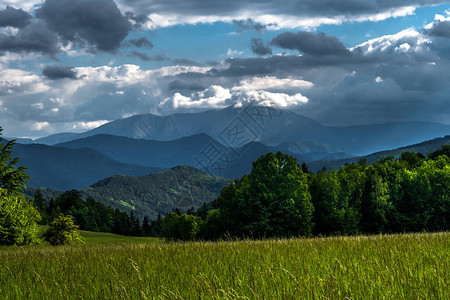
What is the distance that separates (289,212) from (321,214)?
26.6ft

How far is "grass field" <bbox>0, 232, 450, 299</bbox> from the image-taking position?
4930mm

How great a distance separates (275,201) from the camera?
171 ft

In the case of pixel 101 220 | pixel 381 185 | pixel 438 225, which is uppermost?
pixel 381 185

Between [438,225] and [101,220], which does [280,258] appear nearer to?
[438,225]

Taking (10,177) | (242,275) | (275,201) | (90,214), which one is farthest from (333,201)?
(90,214)

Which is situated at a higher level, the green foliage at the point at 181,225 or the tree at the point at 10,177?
the tree at the point at 10,177

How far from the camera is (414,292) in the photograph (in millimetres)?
4883

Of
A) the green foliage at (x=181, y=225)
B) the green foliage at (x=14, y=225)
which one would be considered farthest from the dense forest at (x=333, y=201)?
the green foliage at (x=181, y=225)

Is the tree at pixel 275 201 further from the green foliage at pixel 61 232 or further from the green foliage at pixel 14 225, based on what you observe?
the green foliage at pixel 14 225

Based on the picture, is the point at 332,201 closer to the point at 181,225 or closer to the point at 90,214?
the point at 181,225

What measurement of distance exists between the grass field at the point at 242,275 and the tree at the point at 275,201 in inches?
1655

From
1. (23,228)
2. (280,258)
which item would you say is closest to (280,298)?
(280,258)

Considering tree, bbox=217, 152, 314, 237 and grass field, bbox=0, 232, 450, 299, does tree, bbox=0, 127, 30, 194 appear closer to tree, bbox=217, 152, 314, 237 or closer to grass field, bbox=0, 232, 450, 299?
grass field, bbox=0, 232, 450, 299

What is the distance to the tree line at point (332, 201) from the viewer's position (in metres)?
52.2
